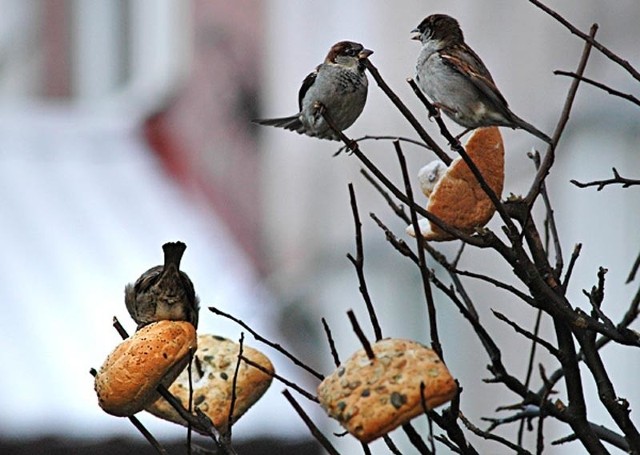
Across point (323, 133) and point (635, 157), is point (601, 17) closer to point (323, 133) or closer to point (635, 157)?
point (635, 157)

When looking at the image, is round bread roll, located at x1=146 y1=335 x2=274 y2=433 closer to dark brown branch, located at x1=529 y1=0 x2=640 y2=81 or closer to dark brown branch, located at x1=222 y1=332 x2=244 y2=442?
dark brown branch, located at x1=222 y1=332 x2=244 y2=442

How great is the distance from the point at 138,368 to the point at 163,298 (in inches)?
4.6

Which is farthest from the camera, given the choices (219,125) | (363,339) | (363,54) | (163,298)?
(219,125)

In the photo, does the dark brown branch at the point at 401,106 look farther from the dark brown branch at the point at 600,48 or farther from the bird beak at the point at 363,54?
the dark brown branch at the point at 600,48

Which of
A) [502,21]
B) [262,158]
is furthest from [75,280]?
[502,21]

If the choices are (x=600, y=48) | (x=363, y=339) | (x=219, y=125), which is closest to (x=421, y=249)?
(x=363, y=339)

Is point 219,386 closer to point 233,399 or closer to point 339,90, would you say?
point 233,399

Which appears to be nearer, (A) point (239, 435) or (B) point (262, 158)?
(A) point (239, 435)

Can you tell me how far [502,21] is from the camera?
3.16 meters

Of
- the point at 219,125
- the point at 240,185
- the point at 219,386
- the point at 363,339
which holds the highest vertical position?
the point at 363,339

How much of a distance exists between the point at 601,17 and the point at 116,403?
6.17 feet

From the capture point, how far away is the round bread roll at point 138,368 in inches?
37.9

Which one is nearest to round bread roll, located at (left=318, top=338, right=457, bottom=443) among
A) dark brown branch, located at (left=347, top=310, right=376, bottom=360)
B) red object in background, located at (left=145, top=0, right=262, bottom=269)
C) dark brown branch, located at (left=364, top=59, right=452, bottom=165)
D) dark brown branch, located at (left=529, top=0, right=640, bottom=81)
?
dark brown branch, located at (left=347, top=310, right=376, bottom=360)

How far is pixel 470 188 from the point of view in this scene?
0.98m
